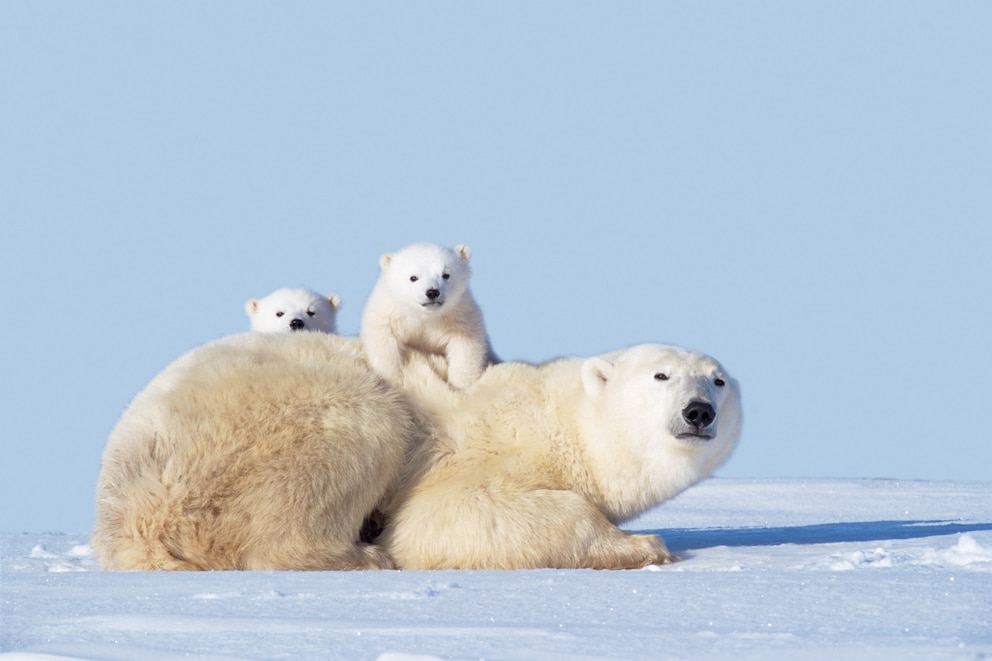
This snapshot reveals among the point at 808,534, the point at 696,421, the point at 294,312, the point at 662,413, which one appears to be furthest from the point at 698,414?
the point at 294,312

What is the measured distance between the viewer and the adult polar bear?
199 inches

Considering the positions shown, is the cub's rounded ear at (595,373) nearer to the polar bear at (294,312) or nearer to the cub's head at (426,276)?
the cub's head at (426,276)

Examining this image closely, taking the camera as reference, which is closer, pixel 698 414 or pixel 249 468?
pixel 249 468

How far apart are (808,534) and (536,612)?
3.29 m

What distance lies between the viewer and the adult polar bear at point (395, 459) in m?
5.05

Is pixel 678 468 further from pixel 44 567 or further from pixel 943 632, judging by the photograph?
pixel 44 567

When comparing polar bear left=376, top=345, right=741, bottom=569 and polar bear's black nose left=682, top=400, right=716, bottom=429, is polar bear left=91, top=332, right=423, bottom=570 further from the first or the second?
polar bear's black nose left=682, top=400, right=716, bottom=429

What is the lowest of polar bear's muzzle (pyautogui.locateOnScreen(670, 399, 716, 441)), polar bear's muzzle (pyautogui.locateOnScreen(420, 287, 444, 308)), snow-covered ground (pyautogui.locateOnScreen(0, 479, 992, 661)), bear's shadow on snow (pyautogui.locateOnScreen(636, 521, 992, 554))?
bear's shadow on snow (pyautogui.locateOnScreen(636, 521, 992, 554))

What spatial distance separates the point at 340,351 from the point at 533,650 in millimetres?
3096

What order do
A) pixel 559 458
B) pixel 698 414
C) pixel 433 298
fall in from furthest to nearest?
pixel 433 298, pixel 559 458, pixel 698 414

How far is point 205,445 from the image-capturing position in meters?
5.13

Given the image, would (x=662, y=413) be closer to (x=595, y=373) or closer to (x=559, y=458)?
(x=595, y=373)

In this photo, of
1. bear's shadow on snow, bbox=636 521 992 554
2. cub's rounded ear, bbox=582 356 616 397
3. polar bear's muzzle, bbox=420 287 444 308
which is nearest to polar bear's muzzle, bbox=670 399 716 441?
cub's rounded ear, bbox=582 356 616 397

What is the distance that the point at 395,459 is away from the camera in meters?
5.46
